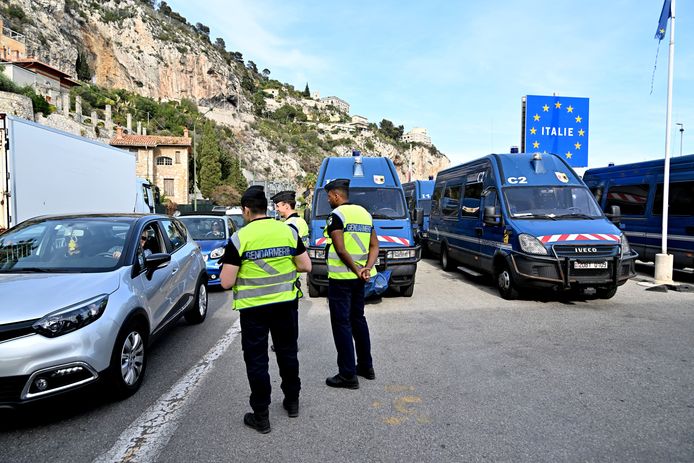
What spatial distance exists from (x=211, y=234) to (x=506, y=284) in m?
6.45

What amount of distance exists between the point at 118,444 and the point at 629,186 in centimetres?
1344

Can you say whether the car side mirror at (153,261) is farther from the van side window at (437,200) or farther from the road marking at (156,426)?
the van side window at (437,200)

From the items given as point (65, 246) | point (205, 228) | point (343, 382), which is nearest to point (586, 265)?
point (343, 382)

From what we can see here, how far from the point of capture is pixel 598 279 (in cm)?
754

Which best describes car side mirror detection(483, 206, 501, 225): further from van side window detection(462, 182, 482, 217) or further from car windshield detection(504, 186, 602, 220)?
van side window detection(462, 182, 482, 217)

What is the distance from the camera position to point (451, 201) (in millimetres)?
12211

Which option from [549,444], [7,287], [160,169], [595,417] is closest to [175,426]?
[7,287]

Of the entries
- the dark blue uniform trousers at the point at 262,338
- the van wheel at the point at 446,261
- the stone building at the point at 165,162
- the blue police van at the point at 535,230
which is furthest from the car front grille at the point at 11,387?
the stone building at the point at 165,162

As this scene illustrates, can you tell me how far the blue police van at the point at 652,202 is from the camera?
10.6 meters

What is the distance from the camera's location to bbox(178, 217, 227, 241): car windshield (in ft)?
34.9

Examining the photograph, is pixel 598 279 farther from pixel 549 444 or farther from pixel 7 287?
pixel 7 287

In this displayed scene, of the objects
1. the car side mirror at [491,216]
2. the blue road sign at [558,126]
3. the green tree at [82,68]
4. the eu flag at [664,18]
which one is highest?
the green tree at [82,68]

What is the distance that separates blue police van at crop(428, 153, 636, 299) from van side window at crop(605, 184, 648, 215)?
4.17 meters

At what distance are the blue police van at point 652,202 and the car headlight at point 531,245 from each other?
10.6ft
